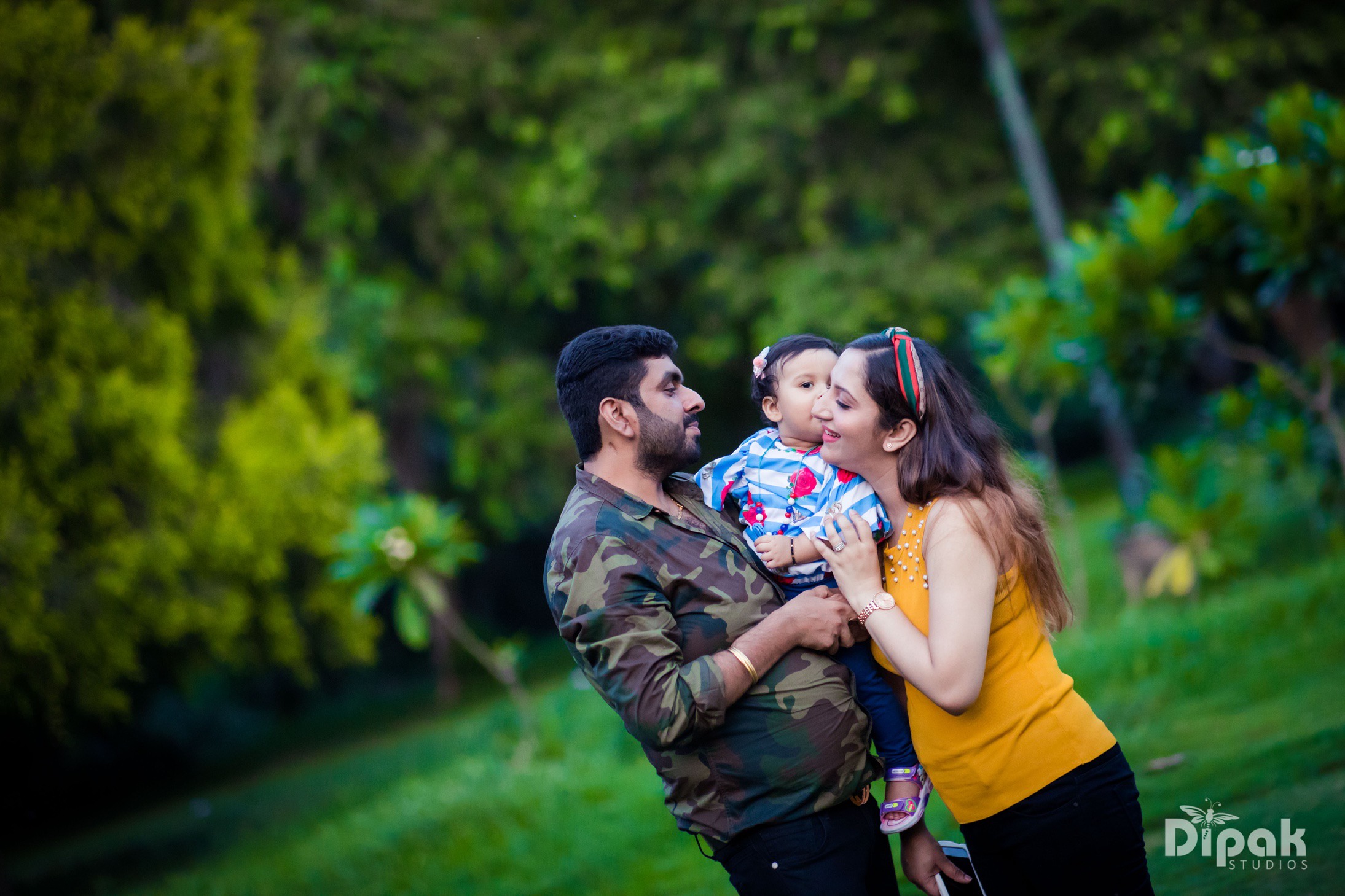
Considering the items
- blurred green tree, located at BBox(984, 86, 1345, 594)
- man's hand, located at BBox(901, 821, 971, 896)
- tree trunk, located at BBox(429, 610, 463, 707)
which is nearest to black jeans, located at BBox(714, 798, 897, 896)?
man's hand, located at BBox(901, 821, 971, 896)

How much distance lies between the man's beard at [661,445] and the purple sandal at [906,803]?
0.99 m

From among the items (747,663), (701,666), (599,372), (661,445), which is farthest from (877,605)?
(599,372)

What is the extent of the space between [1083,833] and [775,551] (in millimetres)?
983

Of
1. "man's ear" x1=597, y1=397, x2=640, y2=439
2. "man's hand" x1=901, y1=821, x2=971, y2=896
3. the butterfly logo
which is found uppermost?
"man's ear" x1=597, y1=397, x2=640, y2=439

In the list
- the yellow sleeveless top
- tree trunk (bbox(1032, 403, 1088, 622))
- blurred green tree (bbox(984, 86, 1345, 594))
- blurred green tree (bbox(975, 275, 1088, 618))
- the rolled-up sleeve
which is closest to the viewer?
the rolled-up sleeve

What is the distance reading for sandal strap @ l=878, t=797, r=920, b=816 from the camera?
2.72 m

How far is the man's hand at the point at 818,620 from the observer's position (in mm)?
2609

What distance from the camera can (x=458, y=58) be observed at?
14.5 m

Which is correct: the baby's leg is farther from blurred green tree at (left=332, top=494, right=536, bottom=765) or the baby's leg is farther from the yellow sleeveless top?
blurred green tree at (left=332, top=494, right=536, bottom=765)

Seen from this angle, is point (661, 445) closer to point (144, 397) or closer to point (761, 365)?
point (761, 365)

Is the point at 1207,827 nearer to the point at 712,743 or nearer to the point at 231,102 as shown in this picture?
the point at 712,743

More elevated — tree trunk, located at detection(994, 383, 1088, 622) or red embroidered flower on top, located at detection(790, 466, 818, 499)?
red embroidered flower on top, located at detection(790, 466, 818, 499)

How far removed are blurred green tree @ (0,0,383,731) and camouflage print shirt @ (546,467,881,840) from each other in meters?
7.80

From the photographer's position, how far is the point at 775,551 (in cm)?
279
